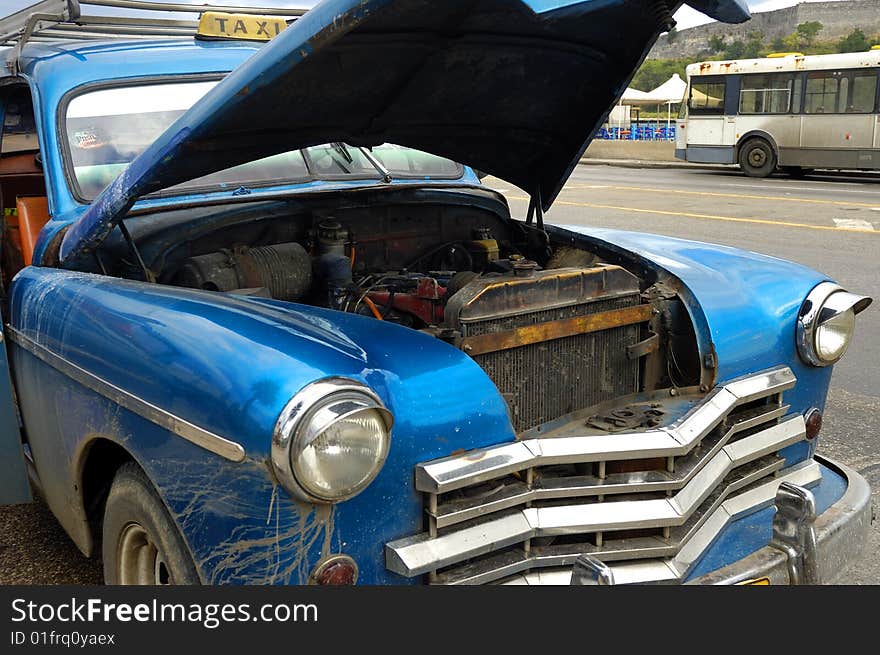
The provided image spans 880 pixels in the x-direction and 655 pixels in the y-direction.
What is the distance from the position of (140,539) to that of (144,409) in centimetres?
43

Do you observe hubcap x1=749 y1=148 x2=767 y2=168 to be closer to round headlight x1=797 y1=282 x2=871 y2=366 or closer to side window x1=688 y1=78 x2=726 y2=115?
side window x1=688 y1=78 x2=726 y2=115

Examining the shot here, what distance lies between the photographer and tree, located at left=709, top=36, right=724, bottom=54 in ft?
308

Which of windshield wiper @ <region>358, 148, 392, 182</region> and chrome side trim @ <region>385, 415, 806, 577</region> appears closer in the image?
chrome side trim @ <region>385, 415, 806, 577</region>

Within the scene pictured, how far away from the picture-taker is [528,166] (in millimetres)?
3795

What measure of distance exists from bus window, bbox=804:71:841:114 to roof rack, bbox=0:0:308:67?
60.5 ft

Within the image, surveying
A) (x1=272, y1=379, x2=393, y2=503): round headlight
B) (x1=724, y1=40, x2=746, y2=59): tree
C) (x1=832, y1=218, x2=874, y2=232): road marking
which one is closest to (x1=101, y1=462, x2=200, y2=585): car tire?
(x1=272, y1=379, x2=393, y2=503): round headlight

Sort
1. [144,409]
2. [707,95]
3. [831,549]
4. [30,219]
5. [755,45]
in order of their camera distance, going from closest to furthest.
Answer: [144,409]
[831,549]
[30,219]
[707,95]
[755,45]

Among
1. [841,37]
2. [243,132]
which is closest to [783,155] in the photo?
[243,132]

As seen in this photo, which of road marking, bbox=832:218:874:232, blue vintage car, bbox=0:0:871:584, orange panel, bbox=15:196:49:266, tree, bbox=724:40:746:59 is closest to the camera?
blue vintage car, bbox=0:0:871:584

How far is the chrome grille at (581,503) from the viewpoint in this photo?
213 centimetres

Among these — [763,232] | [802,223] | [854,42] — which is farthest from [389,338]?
[854,42]

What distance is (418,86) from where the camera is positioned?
2.96 metres

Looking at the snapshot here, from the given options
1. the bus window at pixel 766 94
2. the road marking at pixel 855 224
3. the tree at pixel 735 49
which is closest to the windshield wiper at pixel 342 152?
the road marking at pixel 855 224

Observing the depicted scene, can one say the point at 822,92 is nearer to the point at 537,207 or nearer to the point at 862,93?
the point at 862,93
